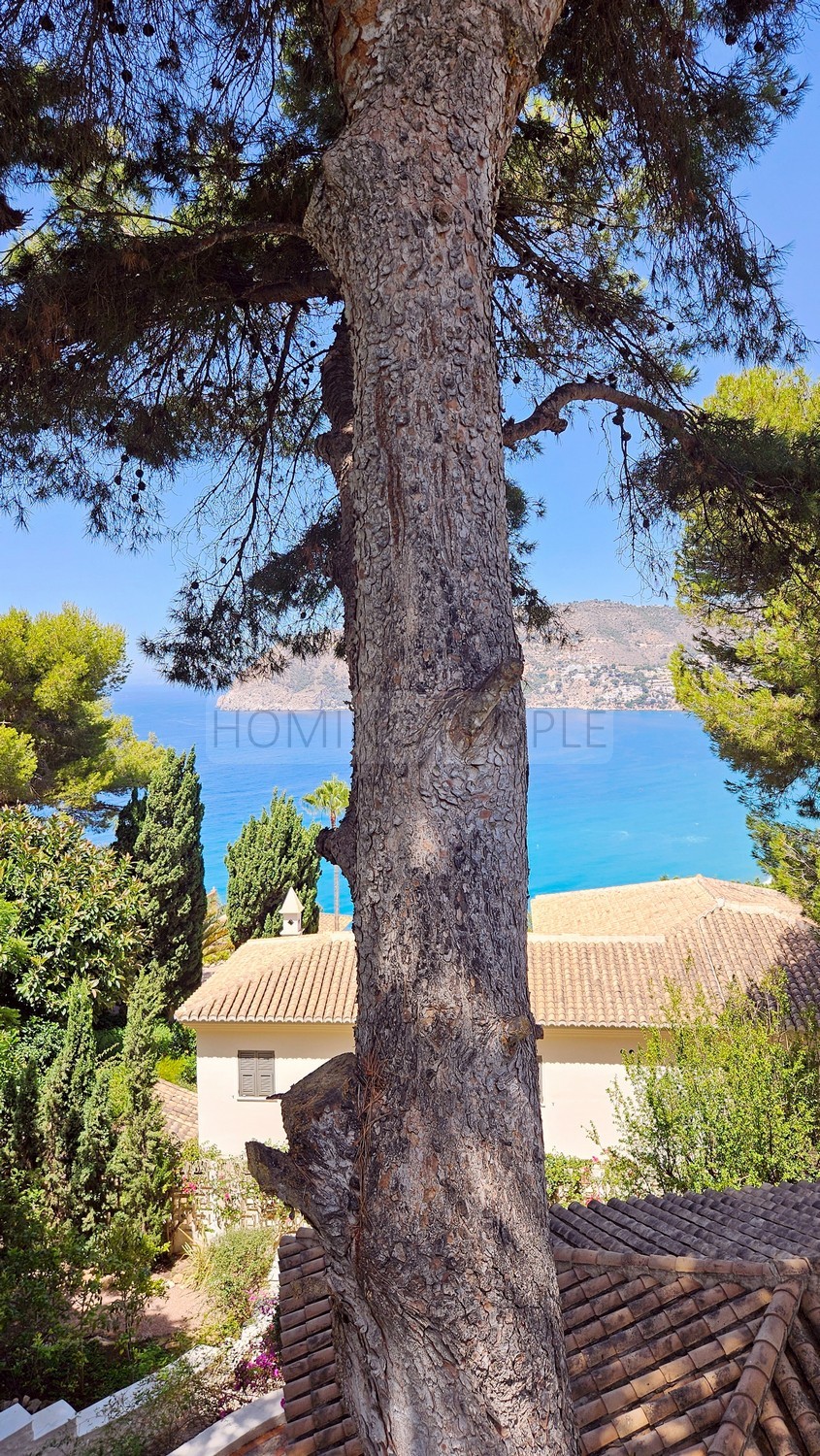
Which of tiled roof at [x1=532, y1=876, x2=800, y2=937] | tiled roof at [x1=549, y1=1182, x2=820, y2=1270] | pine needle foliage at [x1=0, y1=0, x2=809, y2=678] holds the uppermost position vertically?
pine needle foliage at [x1=0, y1=0, x2=809, y2=678]

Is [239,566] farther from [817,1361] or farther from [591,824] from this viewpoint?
[591,824]

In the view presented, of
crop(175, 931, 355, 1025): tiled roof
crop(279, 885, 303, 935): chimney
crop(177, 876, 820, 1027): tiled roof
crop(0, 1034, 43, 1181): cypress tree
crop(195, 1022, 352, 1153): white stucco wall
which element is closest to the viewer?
crop(0, 1034, 43, 1181): cypress tree

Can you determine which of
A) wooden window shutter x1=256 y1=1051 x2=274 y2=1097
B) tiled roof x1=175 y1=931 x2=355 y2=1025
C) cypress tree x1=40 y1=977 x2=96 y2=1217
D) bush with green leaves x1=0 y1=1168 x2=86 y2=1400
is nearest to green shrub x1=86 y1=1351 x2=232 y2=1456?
bush with green leaves x1=0 y1=1168 x2=86 y2=1400

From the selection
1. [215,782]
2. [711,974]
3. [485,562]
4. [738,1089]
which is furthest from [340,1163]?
[215,782]

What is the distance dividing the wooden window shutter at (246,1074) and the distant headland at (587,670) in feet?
19.5

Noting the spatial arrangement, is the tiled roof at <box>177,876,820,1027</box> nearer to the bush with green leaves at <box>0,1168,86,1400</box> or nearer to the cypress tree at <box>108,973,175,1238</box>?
the cypress tree at <box>108,973,175,1238</box>

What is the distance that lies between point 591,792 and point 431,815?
7328cm

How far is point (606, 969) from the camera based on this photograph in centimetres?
1434

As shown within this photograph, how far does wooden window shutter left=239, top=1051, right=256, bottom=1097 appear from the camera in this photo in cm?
1436

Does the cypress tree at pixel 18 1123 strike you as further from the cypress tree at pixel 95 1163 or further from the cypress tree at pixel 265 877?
the cypress tree at pixel 265 877

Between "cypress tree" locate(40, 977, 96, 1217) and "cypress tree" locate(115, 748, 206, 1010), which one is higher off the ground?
"cypress tree" locate(115, 748, 206, 1010)

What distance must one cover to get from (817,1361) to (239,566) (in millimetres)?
4788

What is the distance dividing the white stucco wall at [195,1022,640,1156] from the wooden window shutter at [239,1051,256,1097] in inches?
3.1

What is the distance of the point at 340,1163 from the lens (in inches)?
88.7
